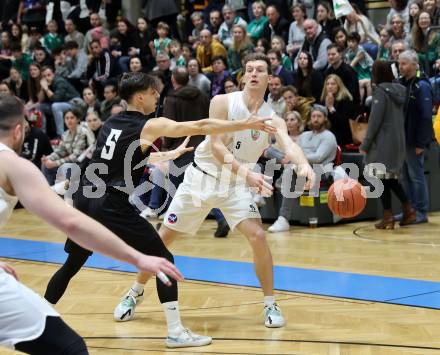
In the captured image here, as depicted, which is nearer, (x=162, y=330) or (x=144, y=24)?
(x=162, y=330)

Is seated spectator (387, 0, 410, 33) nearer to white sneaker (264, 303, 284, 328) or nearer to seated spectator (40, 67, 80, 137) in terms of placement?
seated spectator (40, 67, 80, 137)

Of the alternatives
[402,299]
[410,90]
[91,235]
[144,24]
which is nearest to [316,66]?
[410,90]

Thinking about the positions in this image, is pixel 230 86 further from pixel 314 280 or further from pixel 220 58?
pixel 314 280

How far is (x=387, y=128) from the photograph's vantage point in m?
10.2

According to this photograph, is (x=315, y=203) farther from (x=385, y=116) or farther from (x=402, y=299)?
(x=402, y=299)

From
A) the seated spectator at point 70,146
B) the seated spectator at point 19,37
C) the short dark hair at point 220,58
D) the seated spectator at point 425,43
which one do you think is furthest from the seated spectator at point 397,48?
the seated spectator at point 19,37

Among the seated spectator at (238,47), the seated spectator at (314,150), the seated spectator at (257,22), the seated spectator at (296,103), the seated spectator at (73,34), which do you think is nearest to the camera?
the seated spectator at (314,150)

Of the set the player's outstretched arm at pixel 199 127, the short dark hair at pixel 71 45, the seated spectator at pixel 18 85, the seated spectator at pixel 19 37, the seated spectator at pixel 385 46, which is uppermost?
the player's outstretched arm at pixel 199 127

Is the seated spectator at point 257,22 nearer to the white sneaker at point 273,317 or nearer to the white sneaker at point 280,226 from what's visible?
the white sneaker at point 280,226

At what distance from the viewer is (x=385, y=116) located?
1020 centimetres

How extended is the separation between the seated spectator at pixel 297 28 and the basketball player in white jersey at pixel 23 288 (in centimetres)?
1052

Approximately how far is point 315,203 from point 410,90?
1849mm

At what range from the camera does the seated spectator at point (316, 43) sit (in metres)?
12.8

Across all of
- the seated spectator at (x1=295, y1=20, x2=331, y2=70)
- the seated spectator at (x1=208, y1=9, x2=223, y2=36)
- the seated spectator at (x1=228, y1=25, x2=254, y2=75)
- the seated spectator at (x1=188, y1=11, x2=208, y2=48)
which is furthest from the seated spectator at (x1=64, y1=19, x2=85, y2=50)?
the seated spectator at (x1=295, y1=20, x2=331, y2=70)
